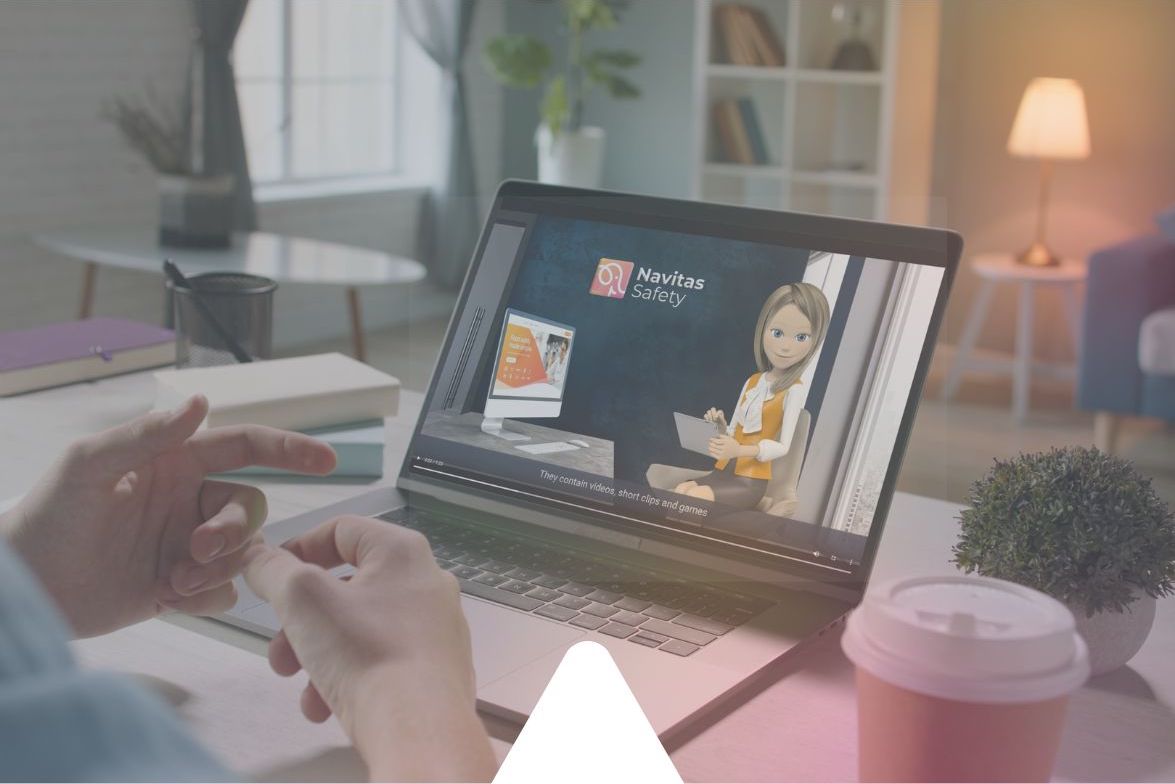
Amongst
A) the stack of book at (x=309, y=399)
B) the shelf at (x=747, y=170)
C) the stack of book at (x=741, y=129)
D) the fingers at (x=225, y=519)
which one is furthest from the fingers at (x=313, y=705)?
the stack of book at (x=741, y=129)

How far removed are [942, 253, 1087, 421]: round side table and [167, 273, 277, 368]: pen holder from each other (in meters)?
3.11

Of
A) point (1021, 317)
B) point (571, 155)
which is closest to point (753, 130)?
point (571, 155)

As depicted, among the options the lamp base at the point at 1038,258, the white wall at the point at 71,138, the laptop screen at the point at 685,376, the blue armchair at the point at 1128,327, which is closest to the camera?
the laptop screen at the point at 685,376

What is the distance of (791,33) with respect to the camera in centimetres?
453

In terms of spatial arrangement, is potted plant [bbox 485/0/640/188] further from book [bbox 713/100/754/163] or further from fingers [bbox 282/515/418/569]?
fingers [bbox 282/515/418/569]

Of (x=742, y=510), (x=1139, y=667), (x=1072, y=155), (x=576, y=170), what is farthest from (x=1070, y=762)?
(x=576, y=170)

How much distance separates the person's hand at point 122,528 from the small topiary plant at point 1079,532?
373mm

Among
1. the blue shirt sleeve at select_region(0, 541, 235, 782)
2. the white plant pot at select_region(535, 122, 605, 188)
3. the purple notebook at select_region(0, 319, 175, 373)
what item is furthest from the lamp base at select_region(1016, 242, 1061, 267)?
the blue shirt sleeve at select_region(0, 541, 235, 782)

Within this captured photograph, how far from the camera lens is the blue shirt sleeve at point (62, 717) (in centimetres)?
19

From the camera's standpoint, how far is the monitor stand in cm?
92

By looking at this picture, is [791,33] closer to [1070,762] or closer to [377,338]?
[377,338]

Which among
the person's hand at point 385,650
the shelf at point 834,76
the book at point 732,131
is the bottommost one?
the person's hand at point 385,650

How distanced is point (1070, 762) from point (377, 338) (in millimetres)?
4470

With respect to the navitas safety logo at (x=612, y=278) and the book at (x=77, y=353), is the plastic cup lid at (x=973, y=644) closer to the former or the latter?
the navitas safety logo at (x=612, y=278)
